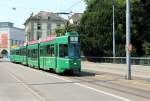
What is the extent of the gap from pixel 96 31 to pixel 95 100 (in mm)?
56852

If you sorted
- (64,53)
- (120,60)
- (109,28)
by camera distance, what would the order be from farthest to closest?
1. (109,28)
2. (120,60)
3. (64,53)

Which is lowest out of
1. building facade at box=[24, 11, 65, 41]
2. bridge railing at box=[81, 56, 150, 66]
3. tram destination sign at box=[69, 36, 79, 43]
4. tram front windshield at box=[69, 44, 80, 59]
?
bridge railing at box=[81, 56, 150, 66]

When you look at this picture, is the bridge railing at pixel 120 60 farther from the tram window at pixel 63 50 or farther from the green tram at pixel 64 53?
the tram window at pixel 63 50

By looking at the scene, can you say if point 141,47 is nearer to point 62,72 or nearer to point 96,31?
point 96,31

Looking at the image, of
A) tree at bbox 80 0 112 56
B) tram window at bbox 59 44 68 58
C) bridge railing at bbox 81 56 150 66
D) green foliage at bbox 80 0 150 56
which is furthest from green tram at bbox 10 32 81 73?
green foliage at bbox 80 0 150 56

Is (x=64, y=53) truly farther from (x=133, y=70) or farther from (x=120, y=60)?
(x=120, y=60)

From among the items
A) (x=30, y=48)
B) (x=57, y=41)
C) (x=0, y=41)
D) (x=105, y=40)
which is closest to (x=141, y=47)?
(x=105, y=40)

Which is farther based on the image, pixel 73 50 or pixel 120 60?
pixel 120 60

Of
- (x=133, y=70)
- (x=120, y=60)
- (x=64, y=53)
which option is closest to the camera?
(x=64, y=53)

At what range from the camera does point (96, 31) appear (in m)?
74.3

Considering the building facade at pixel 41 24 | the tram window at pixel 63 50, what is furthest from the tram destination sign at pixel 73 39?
the building facade at pixel 41 24

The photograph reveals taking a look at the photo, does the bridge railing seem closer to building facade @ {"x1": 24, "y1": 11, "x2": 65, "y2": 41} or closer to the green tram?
the green tram

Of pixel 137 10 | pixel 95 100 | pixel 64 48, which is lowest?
pixel 95 100

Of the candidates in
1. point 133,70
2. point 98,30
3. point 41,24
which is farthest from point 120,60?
point 41,24
